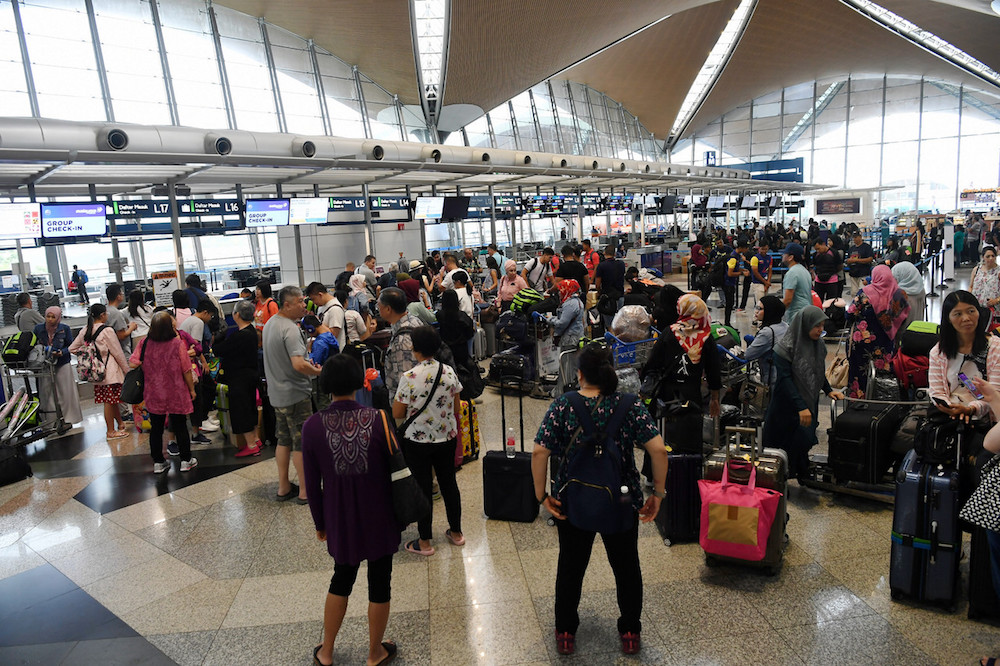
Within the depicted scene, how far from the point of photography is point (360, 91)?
78.0 feet

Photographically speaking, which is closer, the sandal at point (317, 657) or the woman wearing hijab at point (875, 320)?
the sandal at point (317, 657)

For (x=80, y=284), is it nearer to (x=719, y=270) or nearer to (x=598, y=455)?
(x=719, y=270)

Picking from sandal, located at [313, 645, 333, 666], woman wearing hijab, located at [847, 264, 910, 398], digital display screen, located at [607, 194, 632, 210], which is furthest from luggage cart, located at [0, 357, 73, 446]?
digital display screen, located at [607, 194, 632, 210]

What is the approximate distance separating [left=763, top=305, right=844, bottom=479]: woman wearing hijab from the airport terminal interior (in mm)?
311

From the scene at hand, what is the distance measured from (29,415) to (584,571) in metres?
6.33

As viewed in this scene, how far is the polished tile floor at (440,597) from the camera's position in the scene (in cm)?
315

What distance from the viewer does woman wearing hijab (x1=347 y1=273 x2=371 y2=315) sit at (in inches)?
341

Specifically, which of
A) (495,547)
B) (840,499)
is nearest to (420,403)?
(495,547)

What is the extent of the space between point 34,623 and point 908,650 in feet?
15.6

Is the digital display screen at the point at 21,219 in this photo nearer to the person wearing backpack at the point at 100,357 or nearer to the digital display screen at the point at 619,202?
the person wearing backpack at the point at 100,357

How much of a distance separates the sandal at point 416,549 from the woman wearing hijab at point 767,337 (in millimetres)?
2997

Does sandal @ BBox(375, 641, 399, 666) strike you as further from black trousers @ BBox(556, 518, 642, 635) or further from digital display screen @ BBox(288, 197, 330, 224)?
digital display screen @ BBox(288, 197, 330, 224)

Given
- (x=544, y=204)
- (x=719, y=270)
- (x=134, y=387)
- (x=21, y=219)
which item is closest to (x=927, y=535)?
(x=134, y=387)

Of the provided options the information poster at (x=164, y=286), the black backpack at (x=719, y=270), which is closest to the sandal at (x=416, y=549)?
the information poster at (x=164, y=286)
